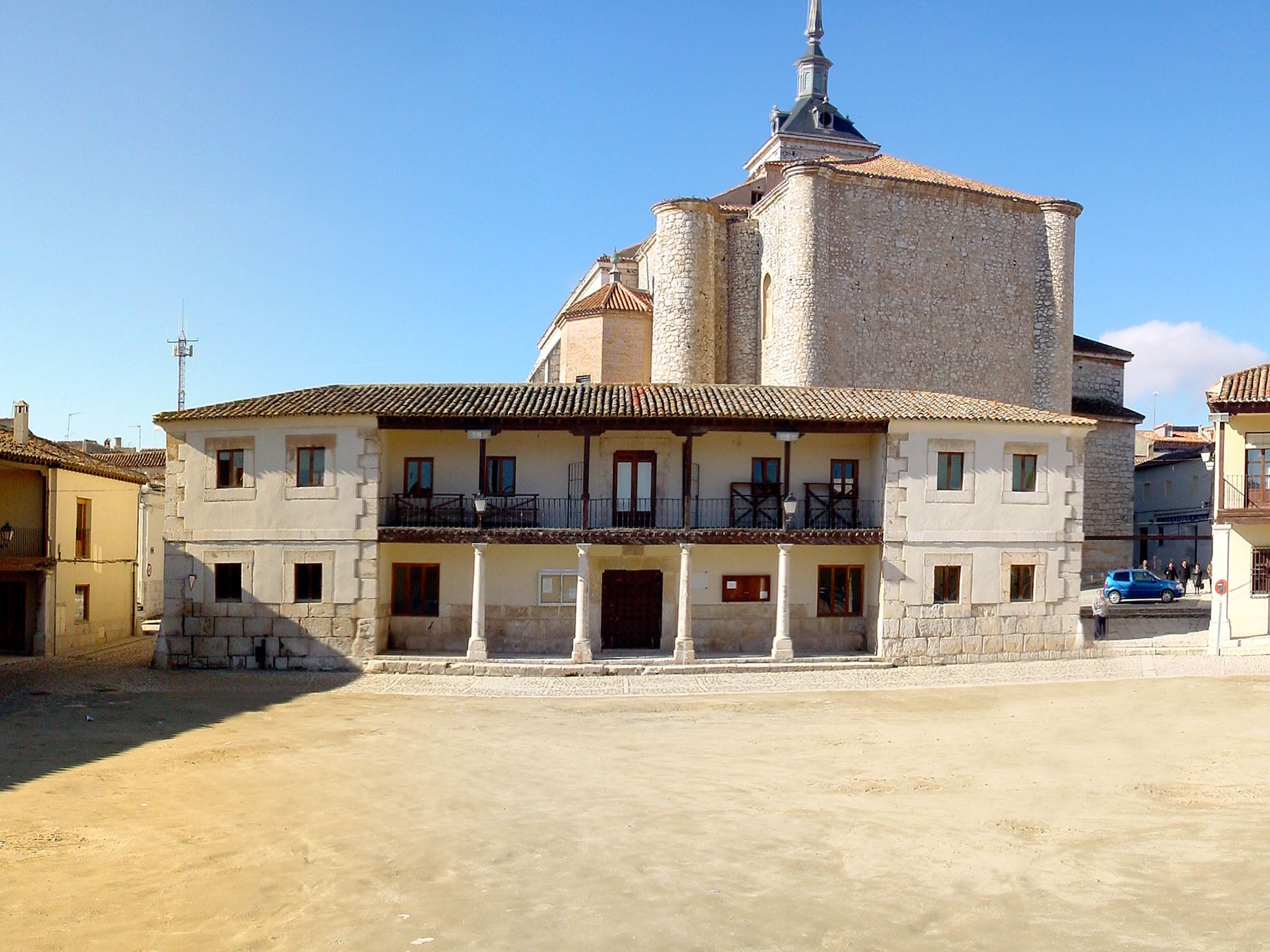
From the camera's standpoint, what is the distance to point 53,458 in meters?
25.4

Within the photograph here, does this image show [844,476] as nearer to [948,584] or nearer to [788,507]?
[788,507]

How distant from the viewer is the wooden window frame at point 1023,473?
23641 mm

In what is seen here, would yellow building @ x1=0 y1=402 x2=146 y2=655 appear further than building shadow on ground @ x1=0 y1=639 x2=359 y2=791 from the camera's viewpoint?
Yes

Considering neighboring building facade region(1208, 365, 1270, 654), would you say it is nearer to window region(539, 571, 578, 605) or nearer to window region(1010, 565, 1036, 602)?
window region(1010, 565, 1036, 602)

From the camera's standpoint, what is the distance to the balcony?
24750 mm

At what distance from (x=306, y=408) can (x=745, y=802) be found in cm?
1440

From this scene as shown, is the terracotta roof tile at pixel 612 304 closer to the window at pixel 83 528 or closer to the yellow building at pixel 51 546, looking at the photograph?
the yellow building at pixel 51 546

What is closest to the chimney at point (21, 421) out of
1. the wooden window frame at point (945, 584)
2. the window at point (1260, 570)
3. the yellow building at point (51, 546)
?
the yellow building at point (51, 546)

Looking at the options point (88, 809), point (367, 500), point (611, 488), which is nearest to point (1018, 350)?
point (611, 488)

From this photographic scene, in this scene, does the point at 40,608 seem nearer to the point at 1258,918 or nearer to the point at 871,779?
the point at 871,779

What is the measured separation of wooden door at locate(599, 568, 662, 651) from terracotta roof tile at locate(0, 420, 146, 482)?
502 inches

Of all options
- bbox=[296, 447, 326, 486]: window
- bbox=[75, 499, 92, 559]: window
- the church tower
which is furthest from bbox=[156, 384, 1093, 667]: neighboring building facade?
the church tower

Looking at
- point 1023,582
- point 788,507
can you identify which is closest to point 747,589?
point 788,507

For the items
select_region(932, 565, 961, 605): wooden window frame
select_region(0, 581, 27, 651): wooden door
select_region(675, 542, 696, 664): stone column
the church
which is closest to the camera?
select_region(675, 542, 696, 664): stone column
